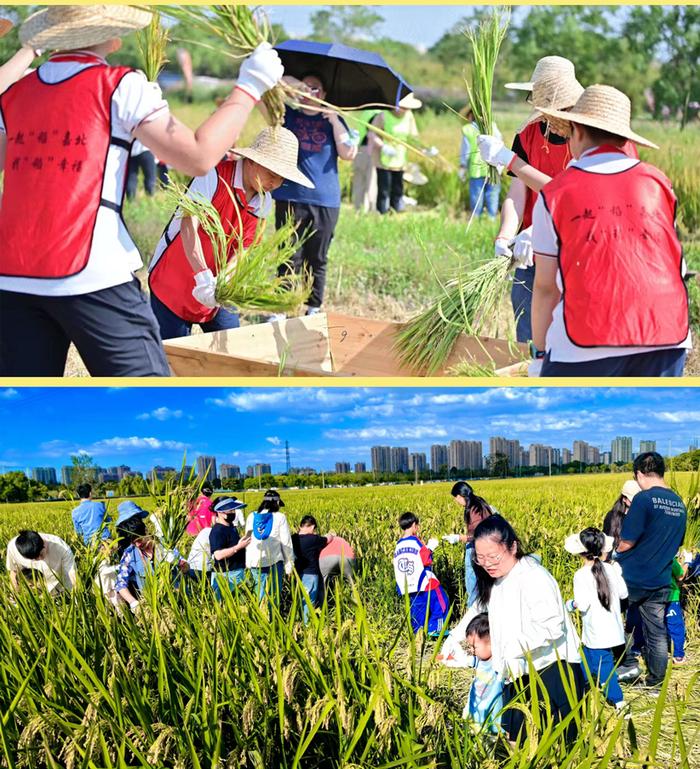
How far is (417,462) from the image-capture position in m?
4.71

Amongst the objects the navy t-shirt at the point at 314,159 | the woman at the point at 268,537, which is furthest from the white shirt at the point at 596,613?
the navy t-shirt at the point at 314,159

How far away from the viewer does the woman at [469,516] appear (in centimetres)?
415

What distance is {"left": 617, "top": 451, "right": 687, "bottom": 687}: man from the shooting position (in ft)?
13.7

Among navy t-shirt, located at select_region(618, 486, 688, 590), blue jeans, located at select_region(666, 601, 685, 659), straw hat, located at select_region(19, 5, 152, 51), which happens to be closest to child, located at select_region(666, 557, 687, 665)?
A: blue jeans, located at select_region(666, 601, 685, 659)

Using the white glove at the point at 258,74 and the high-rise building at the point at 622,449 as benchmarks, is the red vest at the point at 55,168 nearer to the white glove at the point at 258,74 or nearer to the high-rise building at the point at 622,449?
the white glove at the point at 258,74

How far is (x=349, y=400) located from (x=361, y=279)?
188 cm

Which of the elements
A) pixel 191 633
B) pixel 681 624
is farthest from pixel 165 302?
pixel 681 624

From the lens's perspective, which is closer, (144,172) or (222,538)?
(222,538)

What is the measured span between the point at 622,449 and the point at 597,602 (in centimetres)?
112

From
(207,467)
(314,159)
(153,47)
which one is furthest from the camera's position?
(314,159)

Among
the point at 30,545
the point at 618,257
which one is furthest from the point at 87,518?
the point at 618,257

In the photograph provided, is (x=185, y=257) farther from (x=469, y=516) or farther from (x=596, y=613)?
(x=596, y=613)

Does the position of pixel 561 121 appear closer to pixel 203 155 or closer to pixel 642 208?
pixel 642 208

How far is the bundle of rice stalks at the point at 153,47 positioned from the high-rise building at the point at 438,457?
215 cm
